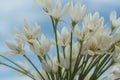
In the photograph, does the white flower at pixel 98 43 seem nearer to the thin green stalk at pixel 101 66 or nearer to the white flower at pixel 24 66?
the thin green stalk at pixel 101 66

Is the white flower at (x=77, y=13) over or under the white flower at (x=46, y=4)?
under

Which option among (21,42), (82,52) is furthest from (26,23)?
(82,52)

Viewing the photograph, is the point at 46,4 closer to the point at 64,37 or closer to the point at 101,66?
the point at 64,37

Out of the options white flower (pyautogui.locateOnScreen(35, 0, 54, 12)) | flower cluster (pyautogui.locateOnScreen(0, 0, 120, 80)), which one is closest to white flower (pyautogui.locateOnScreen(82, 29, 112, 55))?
flower cluster (pyautogui.locateOnScreen(0, 0, 120, 80))

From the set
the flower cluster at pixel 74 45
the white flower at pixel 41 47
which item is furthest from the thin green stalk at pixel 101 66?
the white flower at pixel 41 47

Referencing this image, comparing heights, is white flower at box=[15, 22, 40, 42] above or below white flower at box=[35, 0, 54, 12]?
below

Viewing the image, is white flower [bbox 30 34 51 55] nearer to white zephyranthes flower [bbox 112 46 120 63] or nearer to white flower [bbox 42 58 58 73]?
white flower [bbox 42 58 58 73]

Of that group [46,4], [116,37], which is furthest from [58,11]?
[116,37]
